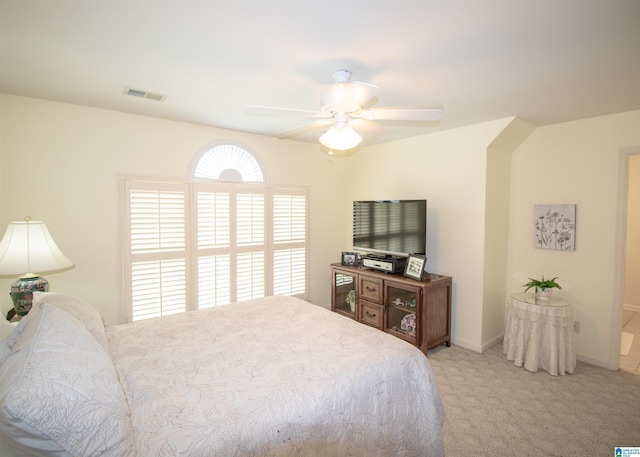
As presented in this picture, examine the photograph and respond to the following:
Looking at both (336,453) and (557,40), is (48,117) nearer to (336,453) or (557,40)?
(336,453)

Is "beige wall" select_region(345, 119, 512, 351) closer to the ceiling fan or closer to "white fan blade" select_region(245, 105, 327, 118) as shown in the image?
the ceiling fan

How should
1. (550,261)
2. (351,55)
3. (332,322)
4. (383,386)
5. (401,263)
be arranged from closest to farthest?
1. (383,386)
2. (351,55)
3. (332,322)
4. (550,261)
5. (401,263)

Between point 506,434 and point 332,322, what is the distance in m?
1.47

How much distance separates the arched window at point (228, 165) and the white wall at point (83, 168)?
0.43 feet

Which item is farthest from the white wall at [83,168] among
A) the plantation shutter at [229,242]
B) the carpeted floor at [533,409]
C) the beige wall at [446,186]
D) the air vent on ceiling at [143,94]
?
the carpeted floor at [533,409]

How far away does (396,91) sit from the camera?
2.46 meters

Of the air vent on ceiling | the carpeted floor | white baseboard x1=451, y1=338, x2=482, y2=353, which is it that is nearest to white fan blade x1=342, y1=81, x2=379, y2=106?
the air vent on ceiling

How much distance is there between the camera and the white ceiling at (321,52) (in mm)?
1493

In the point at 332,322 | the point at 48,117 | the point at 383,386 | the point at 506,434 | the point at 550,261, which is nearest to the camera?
the point at 383,386

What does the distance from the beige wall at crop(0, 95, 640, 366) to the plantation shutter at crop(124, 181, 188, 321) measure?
0.13 m

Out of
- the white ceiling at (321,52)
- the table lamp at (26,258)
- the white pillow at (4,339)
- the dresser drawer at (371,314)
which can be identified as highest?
the white ceiling at (321,52)

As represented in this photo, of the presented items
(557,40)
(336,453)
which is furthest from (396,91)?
(336,453)

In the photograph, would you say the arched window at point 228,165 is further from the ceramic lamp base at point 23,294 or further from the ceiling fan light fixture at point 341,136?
the ceiling fan light fixture at point 341,136

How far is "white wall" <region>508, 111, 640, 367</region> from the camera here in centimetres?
305
